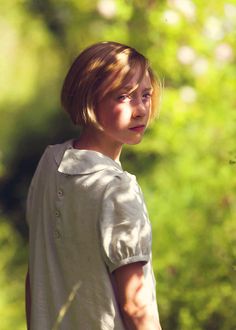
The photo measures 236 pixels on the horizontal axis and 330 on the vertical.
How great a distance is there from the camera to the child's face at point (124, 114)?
7.48ft

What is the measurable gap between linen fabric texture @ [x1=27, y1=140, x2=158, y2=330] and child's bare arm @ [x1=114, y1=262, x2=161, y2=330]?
2cm

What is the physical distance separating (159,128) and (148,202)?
1.20ft

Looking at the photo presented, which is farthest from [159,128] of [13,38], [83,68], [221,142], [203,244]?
[83,68]

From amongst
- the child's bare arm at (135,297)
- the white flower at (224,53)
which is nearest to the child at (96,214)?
the child's bare arm at (135,297)

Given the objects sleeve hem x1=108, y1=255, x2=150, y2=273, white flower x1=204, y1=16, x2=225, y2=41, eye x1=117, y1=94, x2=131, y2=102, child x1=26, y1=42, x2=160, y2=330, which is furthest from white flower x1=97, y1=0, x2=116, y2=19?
sleeve hem x1=108, y1=255, x2=150, y2=273

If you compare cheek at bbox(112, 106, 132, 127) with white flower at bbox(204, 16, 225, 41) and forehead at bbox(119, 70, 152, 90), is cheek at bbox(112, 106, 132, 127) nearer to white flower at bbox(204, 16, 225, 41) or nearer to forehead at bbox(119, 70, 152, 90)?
forehead at bbox(119, 70, 152, 90)

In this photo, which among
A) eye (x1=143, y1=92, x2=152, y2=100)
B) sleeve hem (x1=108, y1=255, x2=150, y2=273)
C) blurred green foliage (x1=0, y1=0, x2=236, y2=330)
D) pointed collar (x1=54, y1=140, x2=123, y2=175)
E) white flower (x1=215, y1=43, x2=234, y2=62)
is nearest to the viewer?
sleeve hem (x1=108, y1=255, x2=150, y2=273)

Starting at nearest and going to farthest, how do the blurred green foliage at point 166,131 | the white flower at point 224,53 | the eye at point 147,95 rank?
1. the eye at point 147,95
2. the blurred green foliage at point 166,131
3. the white flower at point 224,53

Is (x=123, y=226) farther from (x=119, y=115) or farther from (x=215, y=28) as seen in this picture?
(x=215, y=28)

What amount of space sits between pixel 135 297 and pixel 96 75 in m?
0.54

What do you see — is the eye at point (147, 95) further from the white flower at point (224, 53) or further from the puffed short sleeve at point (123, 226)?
the white flower at point (224, 53)

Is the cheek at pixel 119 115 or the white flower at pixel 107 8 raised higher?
the white flower at pixel 107 8

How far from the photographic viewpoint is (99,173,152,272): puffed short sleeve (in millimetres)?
2125

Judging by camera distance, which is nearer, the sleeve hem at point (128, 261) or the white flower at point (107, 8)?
the sleeve hem at point (128, 261)
